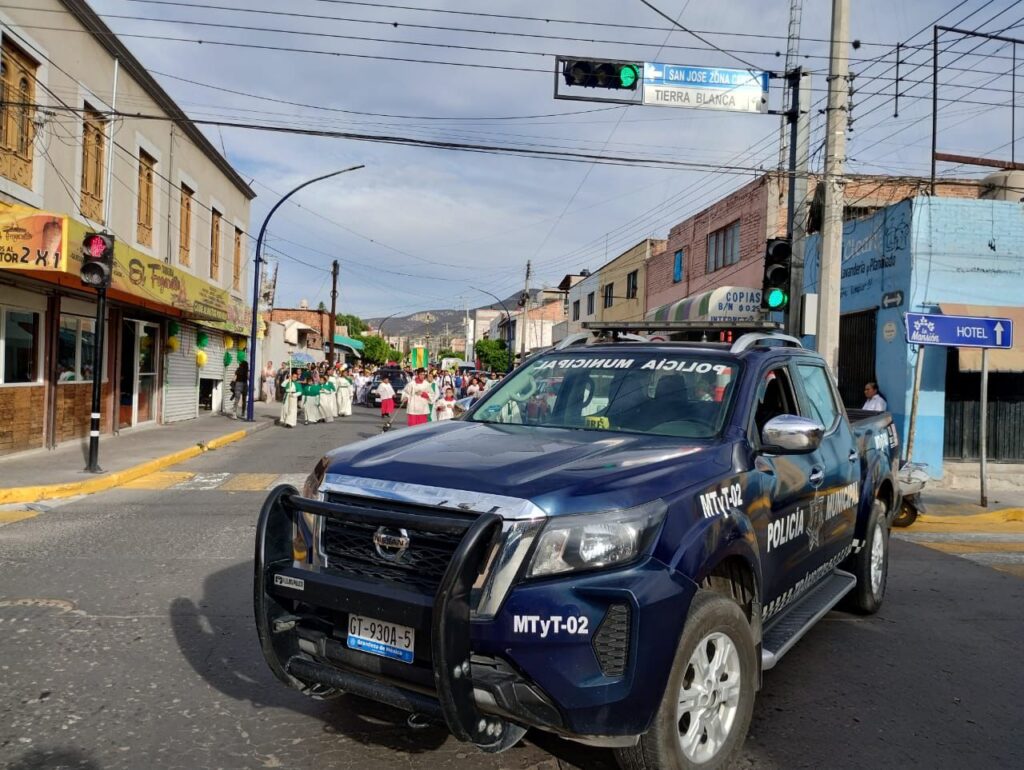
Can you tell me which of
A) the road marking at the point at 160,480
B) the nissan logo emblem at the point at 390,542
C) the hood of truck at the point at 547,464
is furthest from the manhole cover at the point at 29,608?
the road marking at the point at 160,480

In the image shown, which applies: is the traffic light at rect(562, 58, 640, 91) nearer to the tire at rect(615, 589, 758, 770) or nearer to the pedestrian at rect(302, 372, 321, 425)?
the tire at rect(615, 589, 758, 770)

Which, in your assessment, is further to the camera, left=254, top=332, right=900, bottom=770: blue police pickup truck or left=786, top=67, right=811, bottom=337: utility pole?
left=786, top=67, right=811, bottom=337: utility pole

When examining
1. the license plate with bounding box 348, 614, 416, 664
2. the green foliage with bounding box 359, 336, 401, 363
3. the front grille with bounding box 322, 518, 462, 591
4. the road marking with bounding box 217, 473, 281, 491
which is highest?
the green foliage with bounding box 359, 336, 401, 363

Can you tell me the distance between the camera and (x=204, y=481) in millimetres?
11969

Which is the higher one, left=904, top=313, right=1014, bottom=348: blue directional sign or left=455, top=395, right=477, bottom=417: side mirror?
left=904, top=313, right=1014, bottom=348: blue directional sign

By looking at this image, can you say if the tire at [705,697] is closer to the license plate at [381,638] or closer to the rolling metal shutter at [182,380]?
the license plate at [381,638]

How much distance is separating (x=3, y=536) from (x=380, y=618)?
678cm

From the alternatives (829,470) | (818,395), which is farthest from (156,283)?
(829,470)

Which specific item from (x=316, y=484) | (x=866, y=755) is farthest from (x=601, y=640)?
(x=866, y=755)

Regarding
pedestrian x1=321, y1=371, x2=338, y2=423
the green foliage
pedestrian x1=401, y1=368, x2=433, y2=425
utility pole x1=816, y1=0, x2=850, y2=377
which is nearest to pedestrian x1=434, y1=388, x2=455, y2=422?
pedestrian x1=401, y1=368, x2=433, y2=425

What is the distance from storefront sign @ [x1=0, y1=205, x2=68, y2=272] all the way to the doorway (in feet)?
23.7

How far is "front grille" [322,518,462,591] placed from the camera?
2.88 meters

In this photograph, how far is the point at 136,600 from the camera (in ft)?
18.6

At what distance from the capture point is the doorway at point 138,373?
18522 mm
